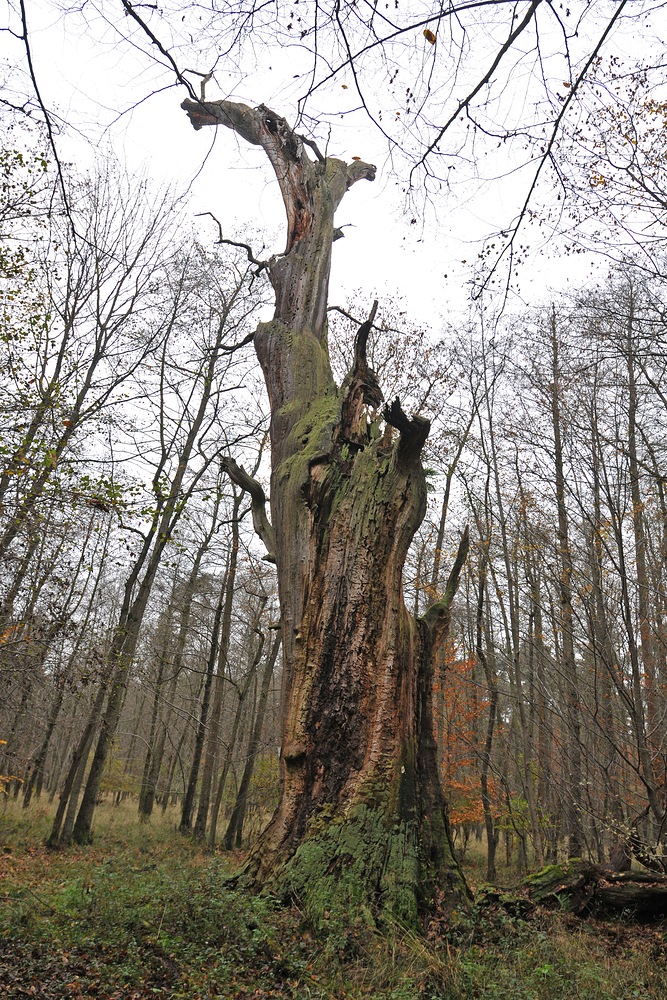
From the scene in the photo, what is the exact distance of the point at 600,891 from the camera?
4852 mm

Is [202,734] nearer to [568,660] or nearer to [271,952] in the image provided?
[568,660]

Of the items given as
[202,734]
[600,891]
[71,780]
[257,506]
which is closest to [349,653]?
[257,506]

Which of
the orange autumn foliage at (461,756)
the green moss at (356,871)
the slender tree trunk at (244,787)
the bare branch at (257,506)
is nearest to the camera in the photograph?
the green moss at (356,871)

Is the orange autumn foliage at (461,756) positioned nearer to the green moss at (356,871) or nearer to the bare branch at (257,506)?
the bare branch at (257,506)

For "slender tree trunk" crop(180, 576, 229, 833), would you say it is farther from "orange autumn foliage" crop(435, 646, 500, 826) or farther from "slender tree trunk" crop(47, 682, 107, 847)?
"orange autumn foliage" crop(435, 646, 500, 826)

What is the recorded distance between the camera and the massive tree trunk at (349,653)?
4223 mm

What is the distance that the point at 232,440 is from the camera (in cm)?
1488

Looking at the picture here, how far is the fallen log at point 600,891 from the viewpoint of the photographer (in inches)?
187

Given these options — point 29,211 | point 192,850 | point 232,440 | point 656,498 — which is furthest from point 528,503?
point 192,850

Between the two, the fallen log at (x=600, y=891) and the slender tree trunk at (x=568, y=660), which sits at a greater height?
the slender tree trunk at (x=568, y=660)

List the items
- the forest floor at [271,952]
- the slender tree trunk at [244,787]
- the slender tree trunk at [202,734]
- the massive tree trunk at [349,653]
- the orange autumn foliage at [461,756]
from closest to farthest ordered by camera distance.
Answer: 1. the forest floor at [271,952]
2. the massive tree trunk at [349,653]
3. the orange autumn foliage at [461,756]
4. the slender tree trunk at [202,734]
5. the slender tree trunk at [244,787]

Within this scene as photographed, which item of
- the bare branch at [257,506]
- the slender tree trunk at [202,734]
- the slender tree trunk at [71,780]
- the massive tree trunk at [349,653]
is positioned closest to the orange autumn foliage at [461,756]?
the slender tree trunk at [202,734]

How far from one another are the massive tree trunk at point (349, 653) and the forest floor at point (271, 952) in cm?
35

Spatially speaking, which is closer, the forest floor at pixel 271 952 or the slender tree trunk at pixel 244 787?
the forest floor at pixel 271 952
